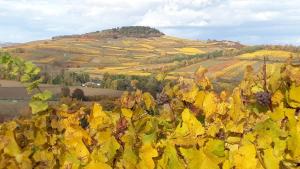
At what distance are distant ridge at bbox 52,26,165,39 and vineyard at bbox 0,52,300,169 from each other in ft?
481

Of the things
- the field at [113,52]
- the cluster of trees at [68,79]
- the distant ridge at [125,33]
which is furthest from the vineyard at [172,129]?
the distant ridge at [125,33]

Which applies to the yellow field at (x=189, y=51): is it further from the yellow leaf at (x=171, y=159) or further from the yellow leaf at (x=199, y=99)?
the yellow leaf at (x=171, y=159)

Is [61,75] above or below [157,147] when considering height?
below

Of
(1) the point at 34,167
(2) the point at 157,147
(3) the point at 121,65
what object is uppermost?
(2) the point at 157,147

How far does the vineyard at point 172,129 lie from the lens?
2.68 m

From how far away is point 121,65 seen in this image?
4505 inches

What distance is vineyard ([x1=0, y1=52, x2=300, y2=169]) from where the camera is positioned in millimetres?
2678

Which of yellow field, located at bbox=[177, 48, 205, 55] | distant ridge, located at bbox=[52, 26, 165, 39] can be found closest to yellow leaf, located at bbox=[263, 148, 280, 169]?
yellow field, located at bbox=[177, 48, 205, 55]

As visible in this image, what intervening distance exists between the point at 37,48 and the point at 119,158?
12360 centimetres

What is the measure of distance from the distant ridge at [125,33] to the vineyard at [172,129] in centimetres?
14667

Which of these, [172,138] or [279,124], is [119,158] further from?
[279,124]

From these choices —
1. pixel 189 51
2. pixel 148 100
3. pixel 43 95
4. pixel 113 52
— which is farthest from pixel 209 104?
pixel 189 51

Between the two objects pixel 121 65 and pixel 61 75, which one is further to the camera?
pixel 121 65

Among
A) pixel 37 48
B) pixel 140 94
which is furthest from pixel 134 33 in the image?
pixel 140 94
